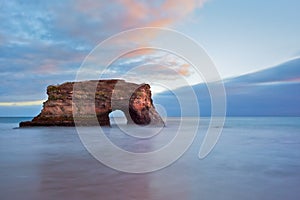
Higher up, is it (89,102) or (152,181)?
(89,102)

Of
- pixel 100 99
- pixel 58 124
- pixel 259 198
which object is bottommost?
pixel 259 198

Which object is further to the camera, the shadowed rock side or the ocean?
the shadowed rock side

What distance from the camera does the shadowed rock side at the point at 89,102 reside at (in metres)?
34.0

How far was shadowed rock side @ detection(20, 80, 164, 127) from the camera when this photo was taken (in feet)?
112

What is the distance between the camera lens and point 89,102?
3484 cm

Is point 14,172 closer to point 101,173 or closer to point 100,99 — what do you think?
point 101,173

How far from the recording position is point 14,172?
8594 millimetres

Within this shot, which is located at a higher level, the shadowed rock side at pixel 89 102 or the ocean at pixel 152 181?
the shadowed rock side at pixel 89 102

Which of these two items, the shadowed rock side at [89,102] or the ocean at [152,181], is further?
the shadowed rock side at [89,102]

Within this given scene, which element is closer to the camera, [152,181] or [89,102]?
[152,181]

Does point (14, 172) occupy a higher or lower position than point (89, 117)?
lower

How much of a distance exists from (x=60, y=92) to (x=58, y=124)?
4.16 m

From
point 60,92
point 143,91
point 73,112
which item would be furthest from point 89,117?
point 143,91

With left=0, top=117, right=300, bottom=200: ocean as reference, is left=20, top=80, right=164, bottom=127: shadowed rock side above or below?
above
